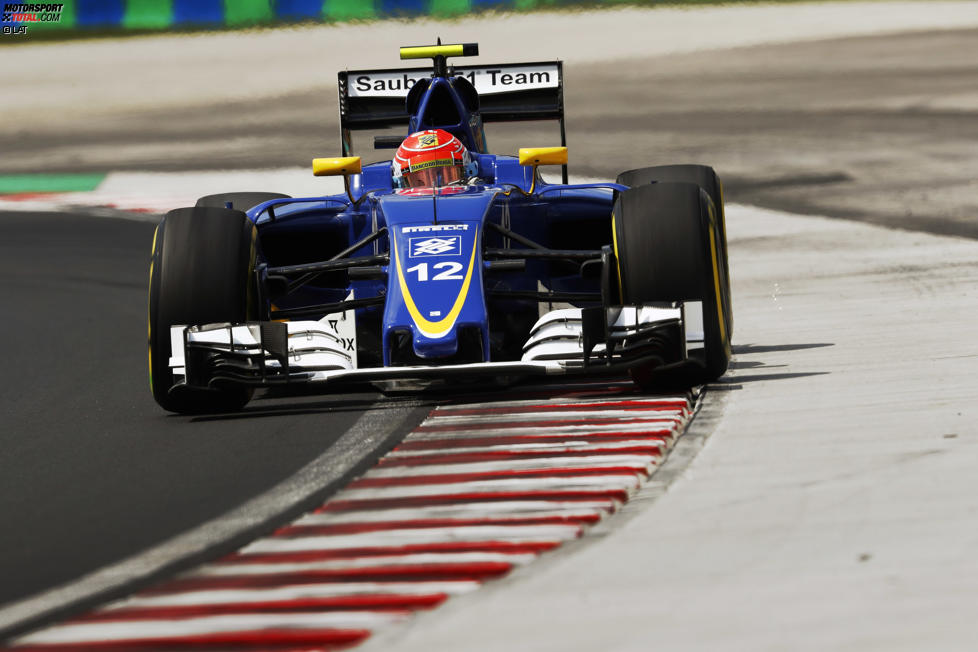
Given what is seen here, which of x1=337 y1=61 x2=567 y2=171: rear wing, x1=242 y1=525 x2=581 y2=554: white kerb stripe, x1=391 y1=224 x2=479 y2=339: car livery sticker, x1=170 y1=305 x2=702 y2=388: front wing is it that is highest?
x1=337 y1=61 x2=567 y2=171: rear wing

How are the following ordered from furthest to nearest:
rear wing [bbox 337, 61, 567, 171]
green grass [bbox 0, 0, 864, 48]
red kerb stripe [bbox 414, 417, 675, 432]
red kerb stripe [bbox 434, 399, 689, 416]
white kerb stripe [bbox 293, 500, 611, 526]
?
green grass [bbox 0, 0, 864, 48], rear wing [bbox 337, 61, 567, 171], red kerb stripe [bbox 434, 399, 689, 416], red kerb stripe [bbox 414, 417, 675, 432], white kerb stripe [bbox 293, 500, 611, 526]

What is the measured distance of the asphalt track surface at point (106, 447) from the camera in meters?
5.66

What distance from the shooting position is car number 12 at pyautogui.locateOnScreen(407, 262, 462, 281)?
793 cm

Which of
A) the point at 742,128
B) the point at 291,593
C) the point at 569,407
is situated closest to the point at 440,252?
the point at 569,407

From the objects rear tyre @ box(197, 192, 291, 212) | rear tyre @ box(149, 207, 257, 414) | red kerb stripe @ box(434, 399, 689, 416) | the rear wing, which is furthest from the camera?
rear tyre @ box(197, 192, 291, 212)

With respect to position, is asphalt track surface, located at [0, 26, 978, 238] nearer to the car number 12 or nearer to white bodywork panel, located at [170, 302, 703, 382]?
white bodywork panel, located at [170, 302, 703, 382]

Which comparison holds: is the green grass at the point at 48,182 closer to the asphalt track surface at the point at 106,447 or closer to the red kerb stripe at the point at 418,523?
the asphalt track surface at the point at 106,447

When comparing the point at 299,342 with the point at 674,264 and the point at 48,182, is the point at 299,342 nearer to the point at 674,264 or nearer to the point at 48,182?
the point at 674,264

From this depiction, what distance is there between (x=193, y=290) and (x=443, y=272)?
1.20 metres

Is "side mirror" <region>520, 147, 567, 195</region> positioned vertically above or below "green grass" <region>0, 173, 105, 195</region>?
below

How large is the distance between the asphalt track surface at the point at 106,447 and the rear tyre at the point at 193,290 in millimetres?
116

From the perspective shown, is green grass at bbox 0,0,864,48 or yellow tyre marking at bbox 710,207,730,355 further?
green grass at bbox 0,0,864,48

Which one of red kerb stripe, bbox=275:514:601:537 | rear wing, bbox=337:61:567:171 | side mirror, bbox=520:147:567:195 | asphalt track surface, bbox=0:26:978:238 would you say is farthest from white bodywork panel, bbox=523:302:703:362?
asphalt track surface, bbox=0:26:978:238

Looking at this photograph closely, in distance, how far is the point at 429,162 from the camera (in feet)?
30.2
